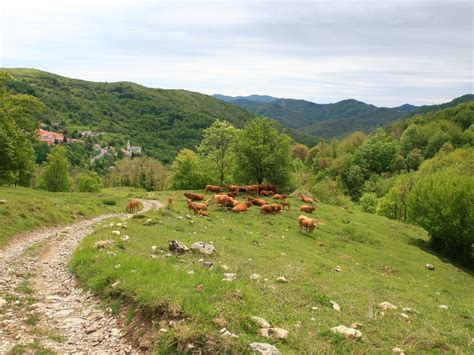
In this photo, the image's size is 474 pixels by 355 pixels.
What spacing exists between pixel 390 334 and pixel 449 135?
551 feet

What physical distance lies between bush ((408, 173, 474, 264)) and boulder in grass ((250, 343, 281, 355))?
41.2 metres

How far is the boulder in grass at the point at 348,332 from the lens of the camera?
9876 millimetres

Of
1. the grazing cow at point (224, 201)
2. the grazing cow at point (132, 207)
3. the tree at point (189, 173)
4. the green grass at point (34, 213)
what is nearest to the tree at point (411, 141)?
the tree at point (189, 173)

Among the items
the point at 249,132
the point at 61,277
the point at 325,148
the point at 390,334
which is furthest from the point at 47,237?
the point at 325,148

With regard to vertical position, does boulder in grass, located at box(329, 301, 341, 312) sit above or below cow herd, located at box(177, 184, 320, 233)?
above

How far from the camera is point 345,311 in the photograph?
1251 cm

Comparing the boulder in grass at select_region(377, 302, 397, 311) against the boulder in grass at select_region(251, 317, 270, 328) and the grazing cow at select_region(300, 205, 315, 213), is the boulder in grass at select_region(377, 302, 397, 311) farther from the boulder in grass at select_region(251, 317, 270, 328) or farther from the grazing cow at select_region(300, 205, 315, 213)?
the grazing cow at select_region(300, 205, 315, 213)

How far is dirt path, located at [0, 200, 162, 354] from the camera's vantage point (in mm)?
9484

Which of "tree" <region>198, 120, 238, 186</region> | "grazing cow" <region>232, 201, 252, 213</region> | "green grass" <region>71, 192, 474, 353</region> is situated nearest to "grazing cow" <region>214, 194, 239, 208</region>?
"grazing cow" <region>232, 201, 252, 213</region>

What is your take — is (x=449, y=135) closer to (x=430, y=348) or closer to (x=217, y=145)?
(x=217, y=145)

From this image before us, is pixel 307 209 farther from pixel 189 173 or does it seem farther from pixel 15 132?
pixel 15 132

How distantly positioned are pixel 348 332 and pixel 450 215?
130ft

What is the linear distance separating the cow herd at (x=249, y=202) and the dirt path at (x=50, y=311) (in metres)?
19.7

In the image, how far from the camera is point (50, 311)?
11555 mm
